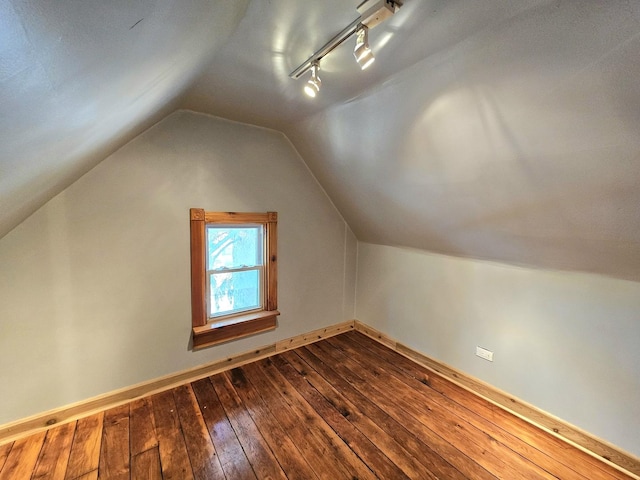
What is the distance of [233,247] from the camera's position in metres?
2.86

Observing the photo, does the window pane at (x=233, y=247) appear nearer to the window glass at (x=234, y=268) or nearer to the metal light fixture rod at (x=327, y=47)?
the window glass at (x=234, y=268)

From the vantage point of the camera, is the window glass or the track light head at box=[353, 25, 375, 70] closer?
the track light head at box=[353, 25, 375, 70]

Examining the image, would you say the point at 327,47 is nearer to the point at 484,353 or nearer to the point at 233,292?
the point at 233,292

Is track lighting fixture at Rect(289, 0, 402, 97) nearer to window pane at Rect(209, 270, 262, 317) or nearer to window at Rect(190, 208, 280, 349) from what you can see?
window at Rect(190, 208, 280, 349)

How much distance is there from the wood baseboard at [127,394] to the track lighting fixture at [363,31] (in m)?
2.64

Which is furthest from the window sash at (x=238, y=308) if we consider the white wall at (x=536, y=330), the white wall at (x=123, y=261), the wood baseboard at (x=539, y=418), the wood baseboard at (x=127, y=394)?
the wood baseboard at (x=539, y=418)

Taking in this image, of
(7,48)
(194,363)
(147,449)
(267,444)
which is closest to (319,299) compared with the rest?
(194,363)

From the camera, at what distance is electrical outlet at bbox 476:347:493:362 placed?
2.50 m

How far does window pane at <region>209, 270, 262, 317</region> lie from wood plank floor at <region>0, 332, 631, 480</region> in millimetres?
655

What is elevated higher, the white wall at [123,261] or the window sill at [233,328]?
the white wall at [123,261]

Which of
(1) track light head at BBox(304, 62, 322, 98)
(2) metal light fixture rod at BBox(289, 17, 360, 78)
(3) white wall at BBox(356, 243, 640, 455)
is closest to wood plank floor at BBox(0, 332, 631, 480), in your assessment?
(3) white wall at BBox(356, 243, 640, 455)

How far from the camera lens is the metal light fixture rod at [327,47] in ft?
4.13

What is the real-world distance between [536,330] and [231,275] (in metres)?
2.70

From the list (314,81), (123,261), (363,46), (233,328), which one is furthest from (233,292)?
(363,46)
